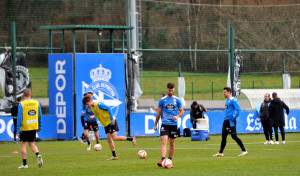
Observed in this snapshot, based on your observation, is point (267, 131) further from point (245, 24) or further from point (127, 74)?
point (245, 24)

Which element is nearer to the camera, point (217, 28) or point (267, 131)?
point (267, 131)

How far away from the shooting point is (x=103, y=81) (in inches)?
1143

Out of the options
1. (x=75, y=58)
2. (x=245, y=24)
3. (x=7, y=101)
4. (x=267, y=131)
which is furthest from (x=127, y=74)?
(x=245, y=24)

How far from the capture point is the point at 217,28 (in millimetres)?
42031

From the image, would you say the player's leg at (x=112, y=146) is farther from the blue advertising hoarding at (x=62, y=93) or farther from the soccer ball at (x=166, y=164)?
the blue advertising hoarding at (x=62, y=93)

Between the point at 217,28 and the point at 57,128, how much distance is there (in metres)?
16.7

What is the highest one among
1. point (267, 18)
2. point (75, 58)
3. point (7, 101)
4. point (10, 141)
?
point (267, 18)

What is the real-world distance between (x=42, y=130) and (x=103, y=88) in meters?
3.26

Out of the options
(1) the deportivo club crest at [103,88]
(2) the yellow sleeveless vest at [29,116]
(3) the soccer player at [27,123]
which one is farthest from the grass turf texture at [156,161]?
(1) the deportivo club crest at [103,88]

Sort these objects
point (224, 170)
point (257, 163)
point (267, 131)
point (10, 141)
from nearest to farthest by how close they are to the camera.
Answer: point (224, 170) → point (257, 163) → point (267, 131) → point (10, 141)

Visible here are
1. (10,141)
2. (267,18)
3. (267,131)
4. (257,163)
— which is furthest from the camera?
(267,18)

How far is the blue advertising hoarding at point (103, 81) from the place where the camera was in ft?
94.3

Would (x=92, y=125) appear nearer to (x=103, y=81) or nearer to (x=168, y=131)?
(x=103, y=81)

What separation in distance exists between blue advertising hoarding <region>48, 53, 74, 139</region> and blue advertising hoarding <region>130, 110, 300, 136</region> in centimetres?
310
